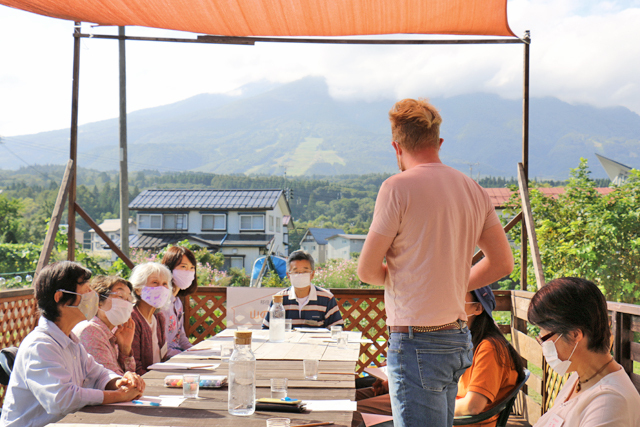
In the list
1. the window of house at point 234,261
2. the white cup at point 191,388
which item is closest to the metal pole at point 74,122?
the white cup at point 191,388

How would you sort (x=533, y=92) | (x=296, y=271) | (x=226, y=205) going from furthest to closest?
(x=533, y=92), (x=226, y=205), (x=296, y=271)

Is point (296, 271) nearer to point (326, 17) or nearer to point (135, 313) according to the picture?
point (135, 313)

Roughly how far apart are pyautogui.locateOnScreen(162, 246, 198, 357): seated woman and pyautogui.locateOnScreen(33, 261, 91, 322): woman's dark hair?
62.3 inches

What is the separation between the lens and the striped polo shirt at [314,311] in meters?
3.75

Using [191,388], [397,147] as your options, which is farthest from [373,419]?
[397,147]

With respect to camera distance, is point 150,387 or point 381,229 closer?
point 381,229

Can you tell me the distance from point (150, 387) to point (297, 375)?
23.0 inches

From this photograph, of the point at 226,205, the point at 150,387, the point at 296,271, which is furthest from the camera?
the point at 226,205

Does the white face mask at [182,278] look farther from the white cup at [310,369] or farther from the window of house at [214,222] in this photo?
the window of house at [214,222]

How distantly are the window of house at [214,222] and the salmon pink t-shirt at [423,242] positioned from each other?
41981 mm

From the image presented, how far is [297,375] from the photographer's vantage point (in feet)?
7.07

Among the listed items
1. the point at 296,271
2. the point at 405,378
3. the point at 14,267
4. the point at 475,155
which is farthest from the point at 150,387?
the point at 475,155

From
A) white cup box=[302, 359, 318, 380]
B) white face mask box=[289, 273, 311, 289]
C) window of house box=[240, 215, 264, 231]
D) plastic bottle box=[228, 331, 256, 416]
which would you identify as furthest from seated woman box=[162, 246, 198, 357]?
window of house box=[240, 215, 264, 231]

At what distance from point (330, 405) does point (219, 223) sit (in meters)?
42.2
